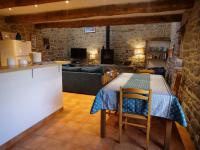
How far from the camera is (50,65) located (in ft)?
10.5

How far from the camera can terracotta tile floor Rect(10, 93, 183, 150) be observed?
236 centimetres

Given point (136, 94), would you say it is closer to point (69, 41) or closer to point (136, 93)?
point (136, 93)

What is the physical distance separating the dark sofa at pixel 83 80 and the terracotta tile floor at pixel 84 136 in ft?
4.74

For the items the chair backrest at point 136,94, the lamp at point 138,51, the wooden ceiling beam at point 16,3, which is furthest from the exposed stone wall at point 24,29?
the lamp at point 138,51

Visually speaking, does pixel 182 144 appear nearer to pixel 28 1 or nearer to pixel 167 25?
pixel 28 1

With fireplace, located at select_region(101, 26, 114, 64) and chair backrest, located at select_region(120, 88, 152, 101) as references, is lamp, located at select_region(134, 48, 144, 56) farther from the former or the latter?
chair backrest, located at select_region(120, 88, 152, 101)

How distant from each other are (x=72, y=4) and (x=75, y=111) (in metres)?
2.46

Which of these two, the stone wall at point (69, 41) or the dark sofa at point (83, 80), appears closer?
the dark sofa at point (83, 80)

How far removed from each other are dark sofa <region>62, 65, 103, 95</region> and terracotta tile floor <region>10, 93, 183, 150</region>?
1.45 m

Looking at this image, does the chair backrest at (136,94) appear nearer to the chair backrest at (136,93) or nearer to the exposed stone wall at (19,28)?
the chair backrest at (136,93)

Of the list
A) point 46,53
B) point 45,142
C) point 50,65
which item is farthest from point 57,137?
point 46,53

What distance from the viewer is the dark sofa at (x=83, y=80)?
473 cm

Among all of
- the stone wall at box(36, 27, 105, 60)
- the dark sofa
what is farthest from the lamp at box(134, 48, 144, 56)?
the dark sofa

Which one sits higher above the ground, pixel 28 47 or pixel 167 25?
pixel 167 25
